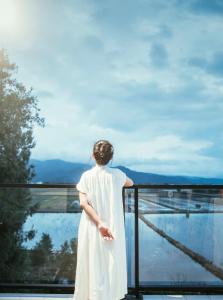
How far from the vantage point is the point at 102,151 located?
114 inches

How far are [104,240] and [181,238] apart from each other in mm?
1324

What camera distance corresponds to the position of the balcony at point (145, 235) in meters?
3.94

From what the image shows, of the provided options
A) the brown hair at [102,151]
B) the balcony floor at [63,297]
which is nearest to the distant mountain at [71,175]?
the brown hair at [102,151]

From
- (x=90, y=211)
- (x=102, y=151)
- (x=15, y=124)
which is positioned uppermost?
(x=15, y=124)

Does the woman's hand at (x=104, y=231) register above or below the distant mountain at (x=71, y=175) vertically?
below

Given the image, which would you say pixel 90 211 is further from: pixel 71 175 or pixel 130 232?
pixel 71 175

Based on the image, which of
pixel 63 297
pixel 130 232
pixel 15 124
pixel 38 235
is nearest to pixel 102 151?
pixel 130 232

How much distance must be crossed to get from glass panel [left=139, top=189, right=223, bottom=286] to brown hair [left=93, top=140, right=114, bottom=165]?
1.11 m

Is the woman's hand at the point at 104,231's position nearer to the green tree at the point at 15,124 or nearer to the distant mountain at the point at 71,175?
the distant mountain at the point at 71,175

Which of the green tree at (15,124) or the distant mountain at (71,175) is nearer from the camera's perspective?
the distant mountain at (71,175)

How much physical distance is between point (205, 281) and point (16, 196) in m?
1.85

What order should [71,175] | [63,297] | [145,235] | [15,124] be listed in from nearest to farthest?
[63,297] → [145,235] → [71,175] → [15,124]

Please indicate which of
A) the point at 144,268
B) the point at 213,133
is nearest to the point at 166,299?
the point at 144,268

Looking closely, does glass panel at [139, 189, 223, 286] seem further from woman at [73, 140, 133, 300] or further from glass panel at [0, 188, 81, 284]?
woman at [73, 140, 133, 300]
